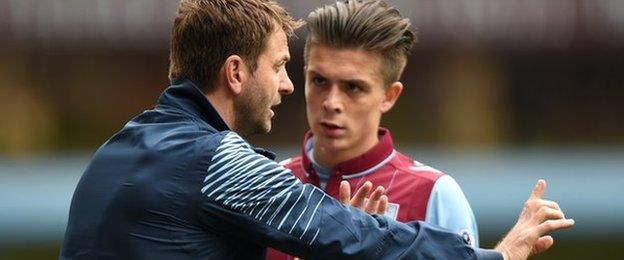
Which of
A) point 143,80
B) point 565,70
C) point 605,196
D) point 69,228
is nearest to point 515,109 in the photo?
point 565,70

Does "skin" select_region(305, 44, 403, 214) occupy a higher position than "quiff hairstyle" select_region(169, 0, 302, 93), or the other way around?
"quiff hairstyle" select_region(169, 0, 302, 93)

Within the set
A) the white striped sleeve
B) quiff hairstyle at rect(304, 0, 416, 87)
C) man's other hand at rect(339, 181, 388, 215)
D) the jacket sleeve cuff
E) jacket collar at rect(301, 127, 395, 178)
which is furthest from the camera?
quiff hairstyle at rect(304, 0, 416, 87)

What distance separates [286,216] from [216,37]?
1.74ft

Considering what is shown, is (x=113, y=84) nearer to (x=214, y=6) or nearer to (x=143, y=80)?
(x=143, y=80)

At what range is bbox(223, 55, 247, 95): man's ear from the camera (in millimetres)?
3986

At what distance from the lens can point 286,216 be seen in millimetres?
3793

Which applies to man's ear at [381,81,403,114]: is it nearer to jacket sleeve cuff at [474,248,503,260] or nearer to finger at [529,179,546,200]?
finger at [529,179,546,200]

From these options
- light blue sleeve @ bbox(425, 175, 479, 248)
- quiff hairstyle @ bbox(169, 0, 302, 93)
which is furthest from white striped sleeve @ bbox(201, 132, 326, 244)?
light blue sleeve @ bbox(425, 175, 479, 248)

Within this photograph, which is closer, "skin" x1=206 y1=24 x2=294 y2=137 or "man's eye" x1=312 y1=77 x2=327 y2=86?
"skin" x1=206 y1=24 x2=294 y2=137

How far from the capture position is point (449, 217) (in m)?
4.69

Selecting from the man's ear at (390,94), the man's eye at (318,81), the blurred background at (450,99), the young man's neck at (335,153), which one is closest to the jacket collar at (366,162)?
the young man's neck at (335,153)

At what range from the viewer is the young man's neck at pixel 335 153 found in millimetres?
5031

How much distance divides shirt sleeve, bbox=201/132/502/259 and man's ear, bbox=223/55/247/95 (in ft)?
0.65

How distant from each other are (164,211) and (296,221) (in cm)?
32
